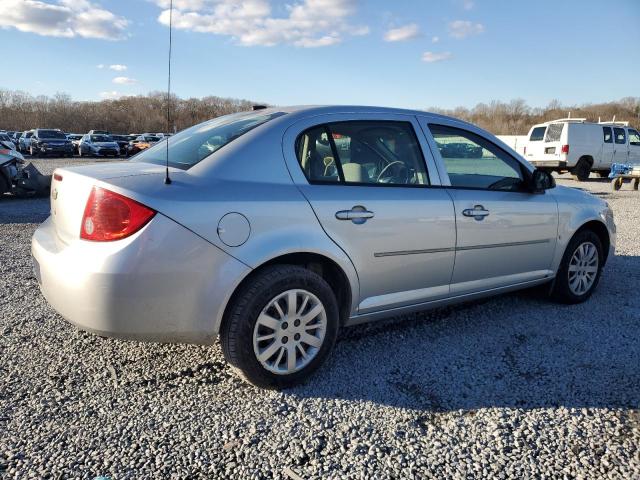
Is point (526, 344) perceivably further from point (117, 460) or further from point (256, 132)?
point (117, 460)

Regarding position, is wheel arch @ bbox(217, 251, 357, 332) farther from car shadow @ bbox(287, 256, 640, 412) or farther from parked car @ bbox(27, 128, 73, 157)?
parked car @ bbox(27, 128, 73, 157)

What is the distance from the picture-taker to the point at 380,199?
120 inches

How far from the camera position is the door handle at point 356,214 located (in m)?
2.89

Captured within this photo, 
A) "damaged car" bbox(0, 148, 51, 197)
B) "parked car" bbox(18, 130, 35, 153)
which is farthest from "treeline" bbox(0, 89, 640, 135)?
"damaged car" bbox(0, 148, 51, 197)

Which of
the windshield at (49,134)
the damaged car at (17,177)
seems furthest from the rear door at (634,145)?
the windshield at (49,134)

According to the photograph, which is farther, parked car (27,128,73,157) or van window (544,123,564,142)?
parked car (27,128,73,157)

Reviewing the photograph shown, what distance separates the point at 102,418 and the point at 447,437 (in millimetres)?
1711

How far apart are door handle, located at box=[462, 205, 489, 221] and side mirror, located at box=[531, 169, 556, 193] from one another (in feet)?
2.02

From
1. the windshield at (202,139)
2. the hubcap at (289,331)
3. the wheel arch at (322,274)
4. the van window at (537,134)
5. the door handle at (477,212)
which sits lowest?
the hubcap at (289,331)

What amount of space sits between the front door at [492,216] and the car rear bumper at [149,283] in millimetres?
1701

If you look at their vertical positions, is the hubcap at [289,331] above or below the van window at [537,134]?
below

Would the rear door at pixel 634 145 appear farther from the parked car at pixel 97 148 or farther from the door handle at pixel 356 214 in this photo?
the parked car at pixel 97 148

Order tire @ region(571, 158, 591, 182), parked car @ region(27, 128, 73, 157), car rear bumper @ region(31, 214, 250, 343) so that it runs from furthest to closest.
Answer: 1. parked car @ region(27, 128, 73, 157)
2. tire @ region(571, 158, 591, 182)
3. car rear bumper @ region(31, 214, 250, 343)

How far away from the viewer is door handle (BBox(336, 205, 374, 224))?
9.47 feet
